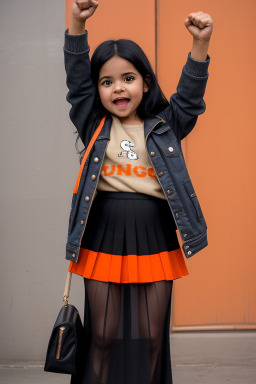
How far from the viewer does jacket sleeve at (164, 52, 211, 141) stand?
1997 millimetres

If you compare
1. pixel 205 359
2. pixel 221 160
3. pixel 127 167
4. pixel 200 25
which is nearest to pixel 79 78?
pixel 127 167

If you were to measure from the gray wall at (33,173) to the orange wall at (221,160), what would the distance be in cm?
70

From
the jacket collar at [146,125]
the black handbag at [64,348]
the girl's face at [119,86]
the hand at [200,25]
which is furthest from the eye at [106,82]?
the black handbag at [64,348]

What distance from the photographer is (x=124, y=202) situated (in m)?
2.07

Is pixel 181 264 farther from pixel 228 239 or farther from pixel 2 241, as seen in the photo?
pixel 2 241

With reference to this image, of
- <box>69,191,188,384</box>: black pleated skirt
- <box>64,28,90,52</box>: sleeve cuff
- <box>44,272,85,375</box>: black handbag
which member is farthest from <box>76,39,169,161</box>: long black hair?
<box>44,272,85,375</box>: black handbag

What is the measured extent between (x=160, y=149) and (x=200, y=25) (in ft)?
1.69

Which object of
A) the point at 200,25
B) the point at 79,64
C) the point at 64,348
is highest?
the point at 200,25

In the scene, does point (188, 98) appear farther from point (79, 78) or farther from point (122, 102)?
point (79, 78)

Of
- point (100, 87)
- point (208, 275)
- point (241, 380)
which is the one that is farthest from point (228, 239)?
point (100, 87)

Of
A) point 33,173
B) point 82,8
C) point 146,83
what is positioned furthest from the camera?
point 33,173

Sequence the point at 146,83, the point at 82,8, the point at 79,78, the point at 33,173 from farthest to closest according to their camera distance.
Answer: the point at 33,173 → the point at 146,83 → the point at 79,78 → the point at 82,8

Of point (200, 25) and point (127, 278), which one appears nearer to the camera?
point (200, 25)

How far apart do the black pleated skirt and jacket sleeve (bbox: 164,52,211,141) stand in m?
0.35
